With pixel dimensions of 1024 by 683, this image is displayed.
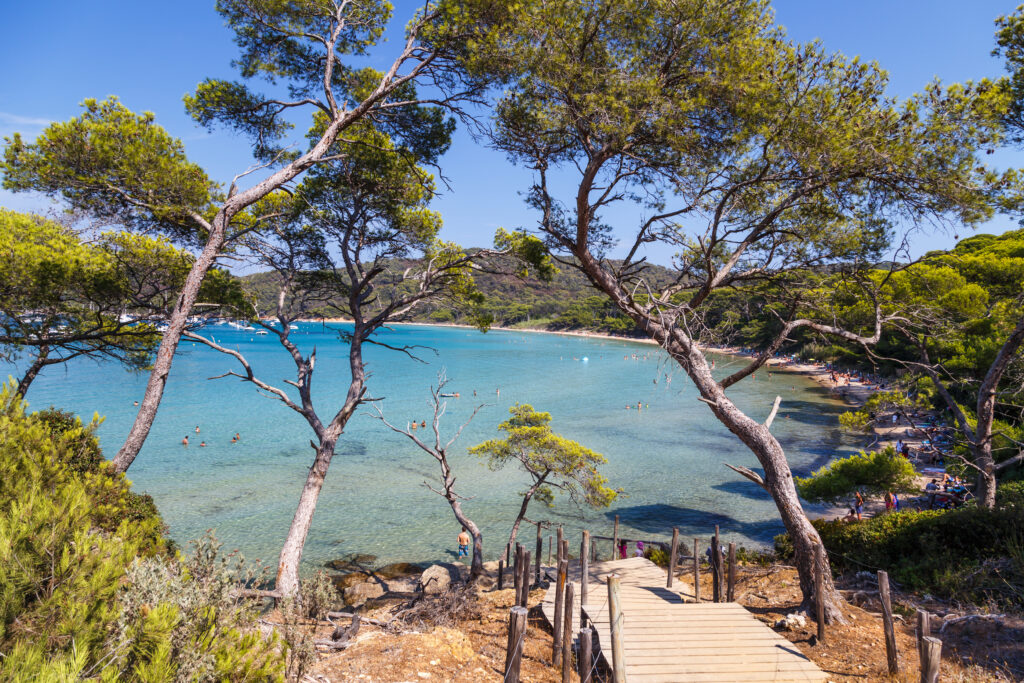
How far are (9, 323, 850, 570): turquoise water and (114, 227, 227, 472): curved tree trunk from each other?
10.7 ft

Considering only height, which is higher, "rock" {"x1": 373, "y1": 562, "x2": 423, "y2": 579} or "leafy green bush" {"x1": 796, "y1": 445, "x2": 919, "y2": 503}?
"leafy green bush" {"x1": 796, "y1": 445, "x2": 919, "y2": 503}

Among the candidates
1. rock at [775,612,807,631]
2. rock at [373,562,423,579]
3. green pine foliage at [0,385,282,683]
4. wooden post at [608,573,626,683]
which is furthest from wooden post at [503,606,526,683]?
rock at [373,562,423,579]

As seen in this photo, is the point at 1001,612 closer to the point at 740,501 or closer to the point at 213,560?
the point at 213,560

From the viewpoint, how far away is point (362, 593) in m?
12.5

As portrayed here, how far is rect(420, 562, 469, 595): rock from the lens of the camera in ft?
39.8

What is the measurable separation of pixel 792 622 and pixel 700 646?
2.00m

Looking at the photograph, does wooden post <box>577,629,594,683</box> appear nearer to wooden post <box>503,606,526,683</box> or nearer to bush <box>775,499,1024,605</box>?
wooden post <box>503,606,526,683</box>

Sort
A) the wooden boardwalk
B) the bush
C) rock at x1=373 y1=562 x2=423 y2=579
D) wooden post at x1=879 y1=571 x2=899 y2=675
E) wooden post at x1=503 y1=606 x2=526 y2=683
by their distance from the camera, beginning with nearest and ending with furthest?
wooden post at x1=503 y1=606 x2=526 y2=683 < the wooden boardwalk < wooden post at x1=879 y1=571 x2=899 y2=675 < the bush < rock at x1=373 y1=562 x2=423 y2=579

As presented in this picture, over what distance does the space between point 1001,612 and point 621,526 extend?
452 inches

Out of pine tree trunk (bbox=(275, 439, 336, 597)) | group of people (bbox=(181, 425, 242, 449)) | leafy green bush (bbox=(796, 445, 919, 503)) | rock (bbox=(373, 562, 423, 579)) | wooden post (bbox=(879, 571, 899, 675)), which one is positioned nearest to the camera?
wooden post (bbox=(879, 571, 899, 675))

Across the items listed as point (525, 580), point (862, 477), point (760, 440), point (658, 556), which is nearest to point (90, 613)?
point (525, 580)

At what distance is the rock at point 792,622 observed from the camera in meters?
6.58

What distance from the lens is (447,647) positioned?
21.3 ft

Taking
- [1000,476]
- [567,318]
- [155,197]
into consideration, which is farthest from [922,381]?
[567,318]
